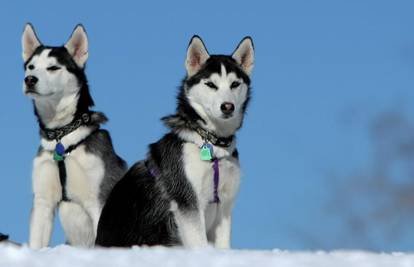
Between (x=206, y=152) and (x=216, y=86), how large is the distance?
2.97ft

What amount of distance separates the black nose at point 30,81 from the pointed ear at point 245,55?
2.96m

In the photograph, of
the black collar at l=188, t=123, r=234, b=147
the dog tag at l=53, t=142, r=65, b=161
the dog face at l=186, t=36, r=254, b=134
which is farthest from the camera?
the dog tag at l=53, t=142, r=65, b=161

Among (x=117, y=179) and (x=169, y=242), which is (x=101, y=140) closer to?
(x=117, y=179)

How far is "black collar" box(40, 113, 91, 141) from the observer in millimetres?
12852

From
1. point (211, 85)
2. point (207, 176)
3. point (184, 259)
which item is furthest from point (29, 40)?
point (184, 259)

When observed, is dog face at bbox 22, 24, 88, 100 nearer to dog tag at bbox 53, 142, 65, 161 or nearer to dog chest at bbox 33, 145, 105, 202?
dog tag at bbox 53, 142, 65, 161

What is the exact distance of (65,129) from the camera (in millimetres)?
12875

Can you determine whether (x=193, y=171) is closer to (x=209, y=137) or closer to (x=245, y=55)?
(x=209, y=137)

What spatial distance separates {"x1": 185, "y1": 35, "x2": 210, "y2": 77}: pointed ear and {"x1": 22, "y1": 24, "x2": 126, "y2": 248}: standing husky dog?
1.95 m

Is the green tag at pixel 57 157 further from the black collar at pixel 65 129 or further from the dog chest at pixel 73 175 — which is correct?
the black collar at pixel 65 129

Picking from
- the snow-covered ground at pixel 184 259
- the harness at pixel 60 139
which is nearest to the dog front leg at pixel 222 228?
the harness at pixel 60 139

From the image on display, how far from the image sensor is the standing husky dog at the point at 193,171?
A: 37.0ft

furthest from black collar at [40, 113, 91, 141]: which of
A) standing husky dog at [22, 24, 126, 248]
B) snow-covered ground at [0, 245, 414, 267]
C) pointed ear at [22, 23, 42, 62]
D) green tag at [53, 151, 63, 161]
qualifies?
snow-covered ground at [0, 245, 414, 267]

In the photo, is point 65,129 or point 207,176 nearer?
point 207,176
